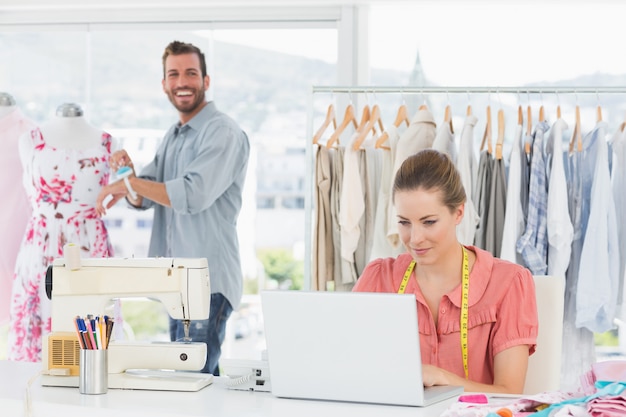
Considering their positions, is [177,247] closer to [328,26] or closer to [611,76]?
[328,26]

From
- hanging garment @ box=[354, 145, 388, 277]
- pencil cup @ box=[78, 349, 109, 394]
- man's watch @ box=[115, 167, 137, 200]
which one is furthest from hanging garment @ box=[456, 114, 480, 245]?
pencil cup @ box=[78, 349, 109, 394]

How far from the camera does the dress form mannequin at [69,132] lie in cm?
377

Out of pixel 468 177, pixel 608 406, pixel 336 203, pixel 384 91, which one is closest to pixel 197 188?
pixel 336 203

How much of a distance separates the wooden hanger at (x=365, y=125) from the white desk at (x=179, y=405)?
5.53 ft

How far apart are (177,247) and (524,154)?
4.79 ft

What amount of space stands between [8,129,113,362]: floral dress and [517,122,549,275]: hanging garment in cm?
169

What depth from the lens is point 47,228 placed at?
3719 millimetres

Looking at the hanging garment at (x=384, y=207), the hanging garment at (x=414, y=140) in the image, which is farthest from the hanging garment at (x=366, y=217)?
the hanging garment at (x=414, y=140)

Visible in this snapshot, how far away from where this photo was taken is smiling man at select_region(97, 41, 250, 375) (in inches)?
143

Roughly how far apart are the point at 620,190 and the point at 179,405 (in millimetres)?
2226

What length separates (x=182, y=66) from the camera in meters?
3.85

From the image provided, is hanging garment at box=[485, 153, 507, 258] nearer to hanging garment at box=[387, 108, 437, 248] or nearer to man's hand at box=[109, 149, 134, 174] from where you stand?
hanging garment at box=[387, 108, 437, 248]

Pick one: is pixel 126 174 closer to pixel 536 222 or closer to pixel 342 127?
pixel 342 127

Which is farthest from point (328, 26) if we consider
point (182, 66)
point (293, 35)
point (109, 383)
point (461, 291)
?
point (109, 383)
